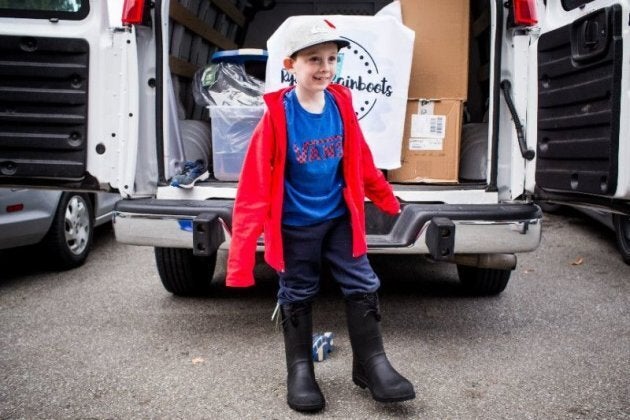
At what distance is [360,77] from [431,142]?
0.55 m

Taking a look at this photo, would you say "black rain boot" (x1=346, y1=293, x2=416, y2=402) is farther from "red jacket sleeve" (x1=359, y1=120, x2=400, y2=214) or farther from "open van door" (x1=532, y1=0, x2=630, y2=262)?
"open van door" (x1=532, y1=0, x2=630, y2=262)

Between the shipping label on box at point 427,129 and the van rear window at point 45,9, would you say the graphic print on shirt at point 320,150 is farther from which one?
the van rear window at point 45,9

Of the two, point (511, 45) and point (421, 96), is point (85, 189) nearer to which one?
point (421, 96)

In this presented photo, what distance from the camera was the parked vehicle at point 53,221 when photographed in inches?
179

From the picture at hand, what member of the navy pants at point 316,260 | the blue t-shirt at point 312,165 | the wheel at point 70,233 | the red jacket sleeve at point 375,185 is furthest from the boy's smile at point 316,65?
the wheel at point 70,233

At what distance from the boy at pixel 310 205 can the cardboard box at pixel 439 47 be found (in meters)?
1.18

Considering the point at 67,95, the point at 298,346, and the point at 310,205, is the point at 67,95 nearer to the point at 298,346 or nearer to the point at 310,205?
the point at 310,205

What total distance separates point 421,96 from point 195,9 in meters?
1.81

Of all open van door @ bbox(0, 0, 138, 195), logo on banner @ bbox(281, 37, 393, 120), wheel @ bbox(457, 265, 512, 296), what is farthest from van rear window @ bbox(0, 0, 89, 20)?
wheel @ bbox(457, 265, 512, 296)

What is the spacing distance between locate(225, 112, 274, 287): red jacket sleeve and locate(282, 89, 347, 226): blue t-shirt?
11 cm

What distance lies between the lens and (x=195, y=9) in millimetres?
4758

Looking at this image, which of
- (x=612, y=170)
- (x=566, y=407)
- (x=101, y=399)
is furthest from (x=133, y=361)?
(x=612, y=170)

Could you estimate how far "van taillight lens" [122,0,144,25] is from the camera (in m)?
3.30

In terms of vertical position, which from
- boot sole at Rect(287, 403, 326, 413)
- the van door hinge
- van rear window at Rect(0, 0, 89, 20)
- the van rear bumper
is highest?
van rear window at Rect(0, 0, 89, 20)
